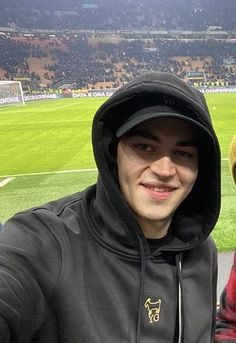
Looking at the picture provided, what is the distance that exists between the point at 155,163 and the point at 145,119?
143 mm

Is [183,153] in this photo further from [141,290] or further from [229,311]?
[229,311]

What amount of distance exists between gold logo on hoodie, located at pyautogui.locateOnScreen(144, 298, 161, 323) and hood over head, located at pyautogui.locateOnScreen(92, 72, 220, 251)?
0.18m

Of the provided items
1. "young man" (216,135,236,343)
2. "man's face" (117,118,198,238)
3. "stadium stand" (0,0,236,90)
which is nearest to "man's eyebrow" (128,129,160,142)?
"man's face" (117,118,198,238)

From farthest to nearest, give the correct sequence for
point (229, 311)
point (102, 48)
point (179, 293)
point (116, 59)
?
point (102, 48)
point (116, 59)
point (229, 311)
point (179, 293)

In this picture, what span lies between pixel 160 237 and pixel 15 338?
52cm

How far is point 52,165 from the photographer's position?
10234 millimetres

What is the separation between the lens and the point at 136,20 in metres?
62.2

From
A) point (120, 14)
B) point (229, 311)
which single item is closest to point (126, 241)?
point (229, 311)

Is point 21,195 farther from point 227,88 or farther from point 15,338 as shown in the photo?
point 227,88

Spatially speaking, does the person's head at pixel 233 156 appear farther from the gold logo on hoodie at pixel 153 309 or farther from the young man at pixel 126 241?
the gold logo on hoodie at pixel 153 309

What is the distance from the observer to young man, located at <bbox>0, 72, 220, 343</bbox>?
109cm

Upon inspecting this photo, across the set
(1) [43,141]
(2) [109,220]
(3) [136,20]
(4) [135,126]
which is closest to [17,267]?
(2) [109,220]

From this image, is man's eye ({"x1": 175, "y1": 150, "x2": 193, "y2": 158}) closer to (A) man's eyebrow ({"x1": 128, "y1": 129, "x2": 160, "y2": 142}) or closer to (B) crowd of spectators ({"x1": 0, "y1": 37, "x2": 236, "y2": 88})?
(A) man's eyebrow ({"x1": 128, "y1": 129, "x2": 160, "y2": 142})

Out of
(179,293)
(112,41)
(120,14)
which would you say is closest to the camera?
(179,293)
